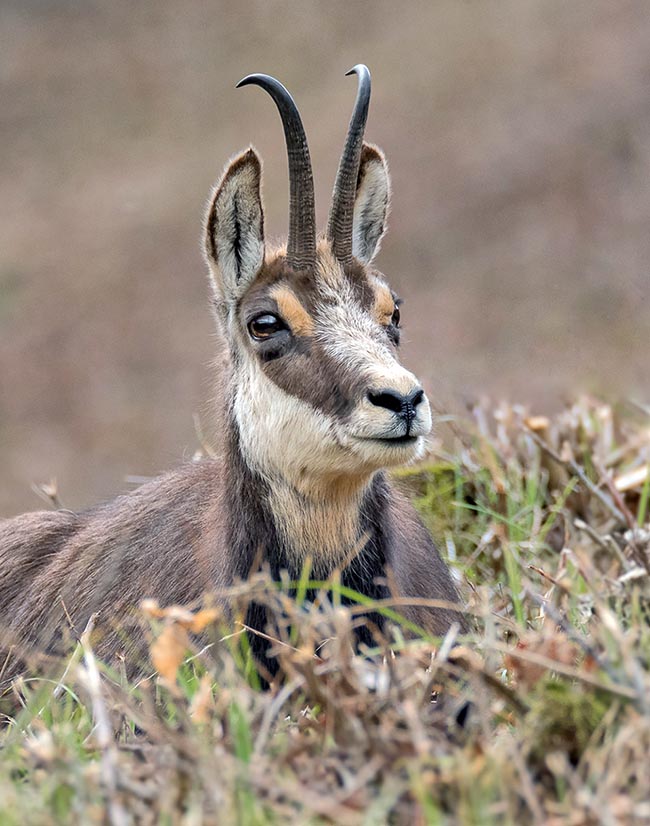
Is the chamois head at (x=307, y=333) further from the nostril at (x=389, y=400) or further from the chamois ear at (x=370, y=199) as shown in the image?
the chamois ear at (x=370, y=199)

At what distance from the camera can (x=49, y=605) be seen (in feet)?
21.2

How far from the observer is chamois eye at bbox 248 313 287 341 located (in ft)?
18.6

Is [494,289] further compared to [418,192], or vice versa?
[418,192]

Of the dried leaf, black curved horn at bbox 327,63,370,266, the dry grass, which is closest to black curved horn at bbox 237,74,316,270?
black curved horn at bbox 327,63,370,266

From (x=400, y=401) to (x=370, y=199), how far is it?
1.69 meters

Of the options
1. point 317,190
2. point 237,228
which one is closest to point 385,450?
point 237,228

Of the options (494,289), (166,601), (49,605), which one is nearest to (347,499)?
(166,601)

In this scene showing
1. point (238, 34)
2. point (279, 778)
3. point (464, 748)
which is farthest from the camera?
point (238, 34)

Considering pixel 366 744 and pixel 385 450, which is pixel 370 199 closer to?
pixel 385 450

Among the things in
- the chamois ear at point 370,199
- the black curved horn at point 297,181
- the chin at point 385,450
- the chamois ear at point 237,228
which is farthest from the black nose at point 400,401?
the chamois ear at point 370,199

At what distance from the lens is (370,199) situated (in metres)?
6.52

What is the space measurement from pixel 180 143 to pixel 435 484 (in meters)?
32.3

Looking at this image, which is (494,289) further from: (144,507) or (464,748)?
(464,748)

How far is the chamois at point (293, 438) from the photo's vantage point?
531 cm
